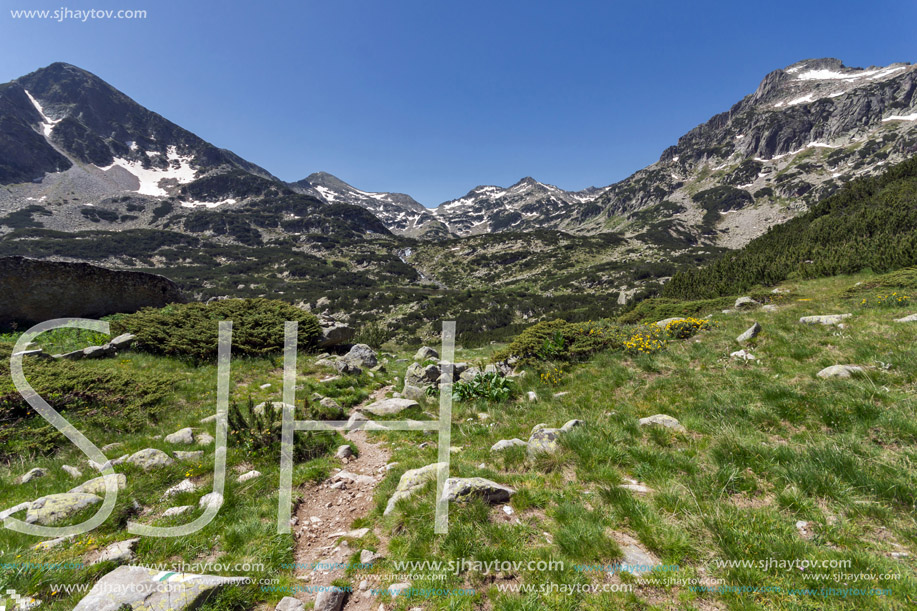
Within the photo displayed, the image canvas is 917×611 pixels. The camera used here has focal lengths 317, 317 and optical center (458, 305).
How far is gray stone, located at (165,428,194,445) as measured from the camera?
6.74 m

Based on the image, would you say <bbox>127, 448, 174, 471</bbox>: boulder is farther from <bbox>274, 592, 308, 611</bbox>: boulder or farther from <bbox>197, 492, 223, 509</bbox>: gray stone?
<bbox>274, 592, 308, 611</bbox>: boulder

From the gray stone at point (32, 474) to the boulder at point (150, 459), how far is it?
45.9 inches

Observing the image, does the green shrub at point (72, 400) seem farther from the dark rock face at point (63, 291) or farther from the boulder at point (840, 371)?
the boulder at point (840, 371)

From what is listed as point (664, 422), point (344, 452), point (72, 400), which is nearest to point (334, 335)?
point (72, 400)

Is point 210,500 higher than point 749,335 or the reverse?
the reverse

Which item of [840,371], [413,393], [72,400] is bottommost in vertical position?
[413,393]

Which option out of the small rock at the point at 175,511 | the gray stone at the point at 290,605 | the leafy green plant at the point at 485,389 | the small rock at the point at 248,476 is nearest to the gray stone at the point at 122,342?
the small rock at the point at 248,476

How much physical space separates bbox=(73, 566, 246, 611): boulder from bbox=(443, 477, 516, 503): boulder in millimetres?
2554

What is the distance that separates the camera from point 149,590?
119 inches

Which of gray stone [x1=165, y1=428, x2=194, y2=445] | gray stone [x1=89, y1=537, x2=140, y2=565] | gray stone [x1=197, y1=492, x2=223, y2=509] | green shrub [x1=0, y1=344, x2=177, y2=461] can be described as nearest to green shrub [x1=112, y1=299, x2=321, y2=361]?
green shrub [x1=0, y1=344, x2=177, y2=461]

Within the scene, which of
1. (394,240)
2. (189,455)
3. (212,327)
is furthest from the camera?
(394,240)

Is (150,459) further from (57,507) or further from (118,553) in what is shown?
(118,553)

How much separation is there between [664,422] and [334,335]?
14323 mm

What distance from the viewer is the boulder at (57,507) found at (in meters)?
4.24
